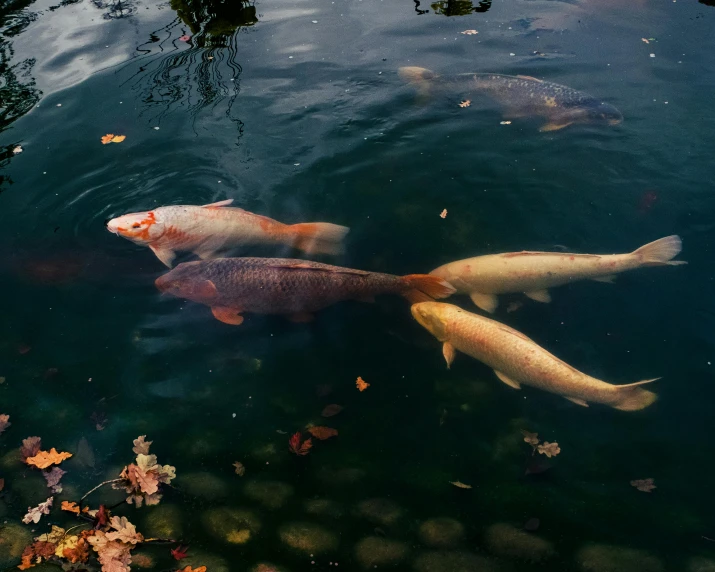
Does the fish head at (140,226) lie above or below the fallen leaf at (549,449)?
above

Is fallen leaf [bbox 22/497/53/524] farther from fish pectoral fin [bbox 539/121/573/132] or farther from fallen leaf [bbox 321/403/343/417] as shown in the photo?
fish pectoral fin [bbox 539/121/573/132]

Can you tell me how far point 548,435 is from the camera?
4.68m

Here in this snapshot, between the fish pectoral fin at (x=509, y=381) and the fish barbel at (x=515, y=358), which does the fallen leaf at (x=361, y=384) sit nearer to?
the fish barbel at (x=515, y=358)

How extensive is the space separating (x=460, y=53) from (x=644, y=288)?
5.47 meters

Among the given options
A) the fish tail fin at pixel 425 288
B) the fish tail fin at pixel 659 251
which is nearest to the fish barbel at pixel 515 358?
the fish tail fin at pixel 425 288

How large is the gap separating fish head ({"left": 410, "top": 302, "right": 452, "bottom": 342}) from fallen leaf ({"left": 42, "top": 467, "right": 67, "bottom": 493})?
3.27 metres

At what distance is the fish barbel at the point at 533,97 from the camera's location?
7.53 metres

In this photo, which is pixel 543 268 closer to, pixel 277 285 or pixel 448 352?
pixel 448 352

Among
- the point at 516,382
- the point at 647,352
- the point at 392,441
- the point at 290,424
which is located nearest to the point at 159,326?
the point at 290,424

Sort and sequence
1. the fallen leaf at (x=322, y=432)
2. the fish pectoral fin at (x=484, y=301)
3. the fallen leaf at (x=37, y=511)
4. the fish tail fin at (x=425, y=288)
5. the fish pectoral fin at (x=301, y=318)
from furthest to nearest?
the fish pectoral fin at (x=484, y=301) → the fish pectoral fin at (x=301, y=318) → the fish tail fin at (x=425, y=288) → the fallen leaf at (x=322, y=432) → the fallen leaf at (x=37, y=511)

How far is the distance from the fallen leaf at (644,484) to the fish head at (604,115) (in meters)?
4.94

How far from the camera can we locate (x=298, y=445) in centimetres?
455

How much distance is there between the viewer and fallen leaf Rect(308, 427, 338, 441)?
4645mm

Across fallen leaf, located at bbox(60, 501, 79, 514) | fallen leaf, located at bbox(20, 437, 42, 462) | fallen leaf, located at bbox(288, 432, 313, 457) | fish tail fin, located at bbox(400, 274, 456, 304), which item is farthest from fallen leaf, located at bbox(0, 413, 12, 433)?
fish tail fin, located at bbox(400, 274, 456, 304)
